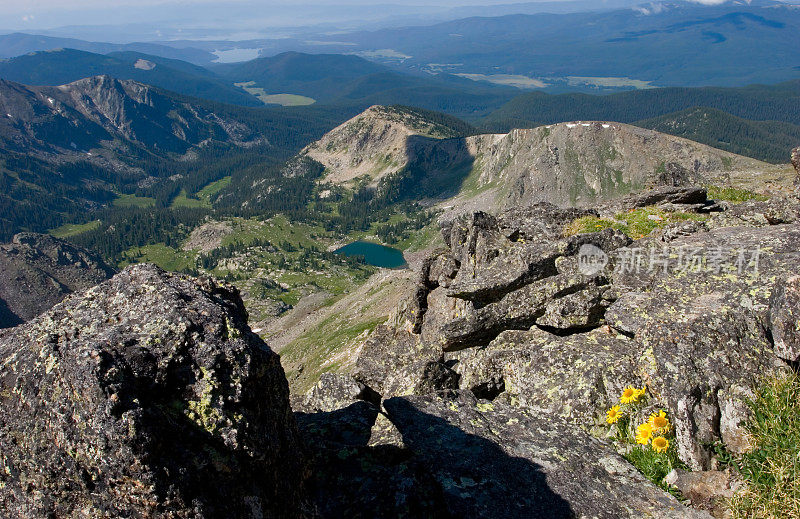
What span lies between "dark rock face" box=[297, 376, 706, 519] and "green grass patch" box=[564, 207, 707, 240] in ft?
58.8

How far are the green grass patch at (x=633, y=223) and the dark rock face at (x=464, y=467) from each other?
1791cm

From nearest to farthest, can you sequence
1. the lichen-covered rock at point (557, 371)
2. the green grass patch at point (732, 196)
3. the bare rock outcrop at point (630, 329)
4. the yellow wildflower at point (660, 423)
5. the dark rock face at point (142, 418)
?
the dark rock face at point (142, 418), the yellow wildflower at point (660, 423), the bare rock outcrop at point (630, 329), the lichen-covered rock at point (557, 371), the green grass patch at point (732, 196)

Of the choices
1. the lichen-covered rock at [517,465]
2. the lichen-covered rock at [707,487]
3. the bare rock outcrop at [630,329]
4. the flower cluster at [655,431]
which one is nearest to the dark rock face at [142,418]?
the lichen-covered rock at [517,465]

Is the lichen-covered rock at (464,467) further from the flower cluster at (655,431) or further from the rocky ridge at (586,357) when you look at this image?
the flower cluster at (655,431)

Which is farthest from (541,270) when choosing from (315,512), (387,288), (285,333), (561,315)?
(285,333)

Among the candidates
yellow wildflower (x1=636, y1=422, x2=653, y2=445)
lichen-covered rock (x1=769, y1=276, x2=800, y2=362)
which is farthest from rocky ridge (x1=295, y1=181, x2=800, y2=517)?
yellow wildflower (x1=636, y1=422, x2=653, y2=445)

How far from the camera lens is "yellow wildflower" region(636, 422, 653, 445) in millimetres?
10609

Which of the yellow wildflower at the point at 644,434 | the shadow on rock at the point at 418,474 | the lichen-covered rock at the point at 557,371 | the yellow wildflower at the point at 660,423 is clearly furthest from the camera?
the lichen-covered rock at the point at 557,371

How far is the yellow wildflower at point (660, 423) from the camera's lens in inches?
413

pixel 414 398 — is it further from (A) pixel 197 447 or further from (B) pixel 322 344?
(B) pixel 322 344

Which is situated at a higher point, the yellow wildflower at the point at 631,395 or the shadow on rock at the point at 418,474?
the yellow wildflower at the point at 631,395

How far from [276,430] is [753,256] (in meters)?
15.3

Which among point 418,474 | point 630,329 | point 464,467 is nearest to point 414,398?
point 464,467

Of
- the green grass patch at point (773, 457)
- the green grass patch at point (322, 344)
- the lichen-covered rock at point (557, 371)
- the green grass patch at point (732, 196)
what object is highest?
the green grass patch at point (732, 196)
